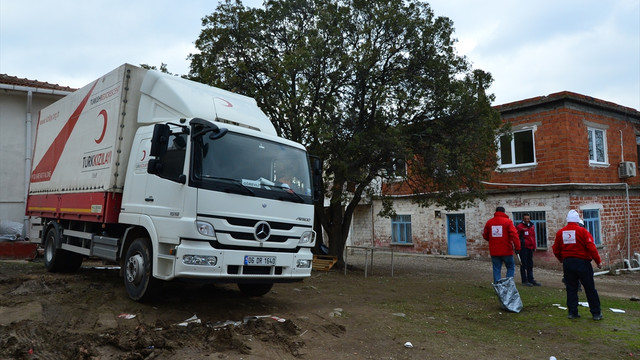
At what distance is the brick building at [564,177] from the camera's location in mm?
15383

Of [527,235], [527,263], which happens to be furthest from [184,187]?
[527,263]

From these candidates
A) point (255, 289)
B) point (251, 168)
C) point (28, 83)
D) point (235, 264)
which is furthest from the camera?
point (28, 83)

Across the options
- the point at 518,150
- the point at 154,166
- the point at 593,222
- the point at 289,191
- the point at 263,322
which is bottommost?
the point at 263,322

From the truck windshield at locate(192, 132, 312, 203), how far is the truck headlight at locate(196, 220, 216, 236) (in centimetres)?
48

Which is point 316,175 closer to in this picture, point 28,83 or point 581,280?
point 581,280

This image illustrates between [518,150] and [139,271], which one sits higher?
Result: [518,150]

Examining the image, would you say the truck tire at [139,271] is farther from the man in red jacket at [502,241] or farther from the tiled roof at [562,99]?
the tiled roof at [562,99]

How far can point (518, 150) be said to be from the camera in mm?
16859

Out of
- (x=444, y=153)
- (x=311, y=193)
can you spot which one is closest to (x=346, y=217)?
(x=444, y=153)

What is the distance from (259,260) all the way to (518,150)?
44.9 ft

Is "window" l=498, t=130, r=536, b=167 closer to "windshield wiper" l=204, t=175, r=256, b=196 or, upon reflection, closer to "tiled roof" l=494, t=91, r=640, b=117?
"tiled roof" l=494, t=91, r=640, b=117

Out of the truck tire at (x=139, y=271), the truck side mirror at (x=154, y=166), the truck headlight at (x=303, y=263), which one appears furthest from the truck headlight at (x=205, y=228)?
the truck headlight at (x=303, y=263)

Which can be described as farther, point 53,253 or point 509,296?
point 53,253

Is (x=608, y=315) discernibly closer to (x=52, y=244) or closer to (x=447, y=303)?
(x=447, y=303)
